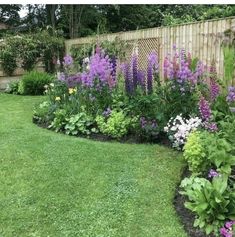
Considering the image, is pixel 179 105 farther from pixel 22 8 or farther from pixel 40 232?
pixel 22 8

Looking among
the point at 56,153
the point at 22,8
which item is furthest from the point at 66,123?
the point at 22,8

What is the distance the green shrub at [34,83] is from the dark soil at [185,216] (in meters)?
7.38

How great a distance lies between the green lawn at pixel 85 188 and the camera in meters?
3.23

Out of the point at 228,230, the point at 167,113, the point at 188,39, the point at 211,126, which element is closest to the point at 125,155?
the point at 167,113

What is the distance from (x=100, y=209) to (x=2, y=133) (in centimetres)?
311

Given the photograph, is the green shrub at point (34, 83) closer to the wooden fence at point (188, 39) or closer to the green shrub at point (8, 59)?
the green shrub at point (8, 59)

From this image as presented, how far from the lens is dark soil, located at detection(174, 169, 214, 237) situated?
311 centimetres

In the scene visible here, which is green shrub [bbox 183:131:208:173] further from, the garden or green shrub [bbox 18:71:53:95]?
green shrub [bbox 18:71:53:95]

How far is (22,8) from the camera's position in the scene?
21797 millimetres

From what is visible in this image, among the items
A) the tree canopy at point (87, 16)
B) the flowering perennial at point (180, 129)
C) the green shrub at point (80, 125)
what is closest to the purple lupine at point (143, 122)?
the flowering perennial at point (180, 129)

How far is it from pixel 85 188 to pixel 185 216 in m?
1.03

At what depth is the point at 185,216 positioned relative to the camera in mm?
3393

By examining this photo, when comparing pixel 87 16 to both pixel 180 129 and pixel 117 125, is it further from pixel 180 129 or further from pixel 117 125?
pixel 180 129

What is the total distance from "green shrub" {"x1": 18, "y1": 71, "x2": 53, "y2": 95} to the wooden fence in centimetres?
208
